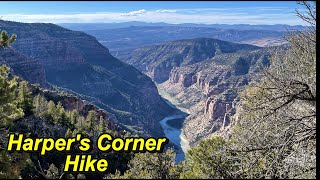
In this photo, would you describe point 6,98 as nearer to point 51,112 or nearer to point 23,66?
point 51,112

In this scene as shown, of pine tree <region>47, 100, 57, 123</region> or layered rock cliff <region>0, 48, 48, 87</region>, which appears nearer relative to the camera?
pine tree <region>47, 100, 57, 123</region>

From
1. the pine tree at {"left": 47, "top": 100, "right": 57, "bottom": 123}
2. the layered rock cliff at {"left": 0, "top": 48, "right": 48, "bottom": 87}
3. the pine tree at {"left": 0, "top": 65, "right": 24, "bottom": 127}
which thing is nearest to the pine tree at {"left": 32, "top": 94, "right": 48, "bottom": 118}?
the pine tree at {"left": 47, "top": 100, "right": 57, "bottom": 123}

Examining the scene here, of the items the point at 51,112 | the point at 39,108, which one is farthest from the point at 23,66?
the point at 51,112

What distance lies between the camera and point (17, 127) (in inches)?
1935

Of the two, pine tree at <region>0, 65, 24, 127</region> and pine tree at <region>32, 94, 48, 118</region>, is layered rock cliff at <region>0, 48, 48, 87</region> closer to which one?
pine tree at <region>32, 94, 48, 118</region>

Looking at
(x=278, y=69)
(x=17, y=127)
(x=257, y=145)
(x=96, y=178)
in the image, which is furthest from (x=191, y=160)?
(x=17, y=127)

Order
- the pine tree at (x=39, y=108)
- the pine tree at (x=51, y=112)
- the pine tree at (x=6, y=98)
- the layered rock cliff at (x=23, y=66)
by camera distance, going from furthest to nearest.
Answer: the layered rock cliff at (x=23, y=66) → the pine tree at (x=51, y=112) → the pine tree at (x=39, y=108) → the pine tree at (x=6, y=98)

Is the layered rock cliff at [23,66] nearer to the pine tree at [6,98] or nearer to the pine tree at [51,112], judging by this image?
the pine tree at [51,112]

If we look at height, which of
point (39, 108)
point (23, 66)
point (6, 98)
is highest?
point (6, 98)

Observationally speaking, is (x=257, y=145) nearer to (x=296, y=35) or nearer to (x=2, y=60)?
(x=296, y=35)

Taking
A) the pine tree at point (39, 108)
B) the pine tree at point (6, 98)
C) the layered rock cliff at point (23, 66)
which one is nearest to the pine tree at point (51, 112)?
the pine tree at point (39, 108)

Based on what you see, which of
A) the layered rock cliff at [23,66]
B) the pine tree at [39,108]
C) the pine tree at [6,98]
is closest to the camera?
the pine tree at [6,98]

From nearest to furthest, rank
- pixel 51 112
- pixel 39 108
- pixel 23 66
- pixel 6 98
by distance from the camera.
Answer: pixel 6 98
pixel 51 112
pixel 39 108
pixel 23 66

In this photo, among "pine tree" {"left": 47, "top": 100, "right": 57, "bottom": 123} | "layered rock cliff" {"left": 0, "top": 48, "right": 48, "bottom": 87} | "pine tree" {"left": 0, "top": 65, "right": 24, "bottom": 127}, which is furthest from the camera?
"layered rock cliff" {"left": 0, "top": 48, "right": 48, "bottom": 87}
